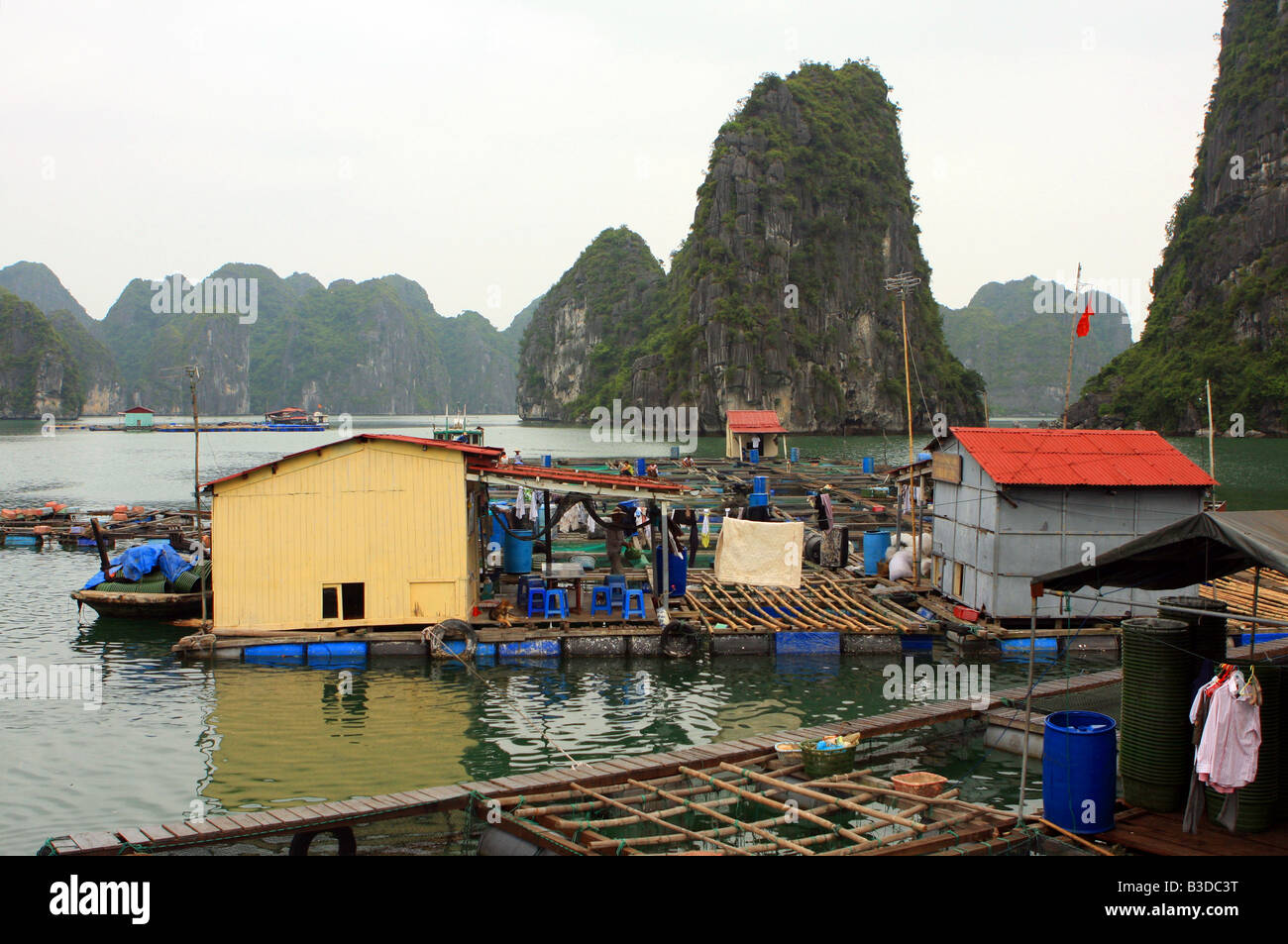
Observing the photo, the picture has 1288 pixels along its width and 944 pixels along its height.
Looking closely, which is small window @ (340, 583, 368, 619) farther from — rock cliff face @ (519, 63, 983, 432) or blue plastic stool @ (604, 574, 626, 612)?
rock cliff face @ (519, 63, 983, 432)

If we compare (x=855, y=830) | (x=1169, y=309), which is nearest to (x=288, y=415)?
(x=1169, y=309)

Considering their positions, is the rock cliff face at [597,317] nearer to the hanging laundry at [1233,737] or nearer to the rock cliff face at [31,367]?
the rock cliff face at [31,367]

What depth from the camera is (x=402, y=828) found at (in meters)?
9.34

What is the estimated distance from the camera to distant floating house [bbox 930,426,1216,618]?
18.7 metres

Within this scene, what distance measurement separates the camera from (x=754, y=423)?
67.6 meters

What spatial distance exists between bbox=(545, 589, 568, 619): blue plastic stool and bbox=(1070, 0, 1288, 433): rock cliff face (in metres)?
98.4

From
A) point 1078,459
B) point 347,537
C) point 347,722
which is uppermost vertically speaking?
point 1078,459

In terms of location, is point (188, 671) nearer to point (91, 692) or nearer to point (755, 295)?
point (91, 692)

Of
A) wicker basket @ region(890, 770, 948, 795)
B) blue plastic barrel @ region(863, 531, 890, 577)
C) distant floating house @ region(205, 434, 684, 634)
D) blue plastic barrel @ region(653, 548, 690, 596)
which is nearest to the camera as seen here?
wicker basket @ region(890, 770, 948, 795)

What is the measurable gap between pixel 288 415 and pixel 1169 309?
484 ft

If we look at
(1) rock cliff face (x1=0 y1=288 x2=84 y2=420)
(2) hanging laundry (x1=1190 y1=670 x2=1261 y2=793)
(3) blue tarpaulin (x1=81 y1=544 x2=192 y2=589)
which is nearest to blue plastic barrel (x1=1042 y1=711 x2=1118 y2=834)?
(2) hanging laundry (x1=1190 y1=670 x2=1261 y2=793)

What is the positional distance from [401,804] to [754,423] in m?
59.4

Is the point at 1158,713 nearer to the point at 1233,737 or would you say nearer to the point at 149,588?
the point at 1233,737

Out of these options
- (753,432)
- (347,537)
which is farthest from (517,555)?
(753,432)
